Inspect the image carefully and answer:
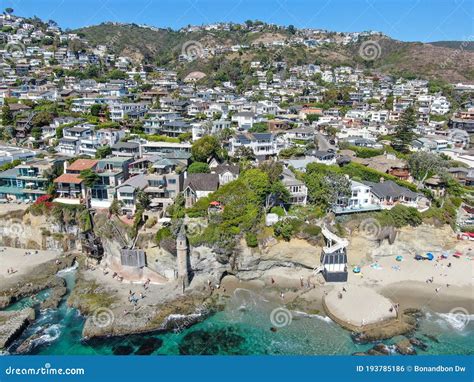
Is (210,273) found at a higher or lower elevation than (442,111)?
lower

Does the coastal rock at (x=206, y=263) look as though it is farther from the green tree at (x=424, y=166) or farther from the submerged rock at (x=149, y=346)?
the green tree at (x=424, y=166)

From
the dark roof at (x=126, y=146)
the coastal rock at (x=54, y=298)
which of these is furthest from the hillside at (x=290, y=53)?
the coastal rock at (x=54, y=298)

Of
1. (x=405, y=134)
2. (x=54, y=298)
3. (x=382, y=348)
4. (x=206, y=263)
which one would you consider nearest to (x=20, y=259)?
(x=54, y=298)

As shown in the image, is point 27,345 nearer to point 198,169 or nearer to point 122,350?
point 122,350

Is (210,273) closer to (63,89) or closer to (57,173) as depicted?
(57,173)

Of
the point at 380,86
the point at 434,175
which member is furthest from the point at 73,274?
the point at 380,86

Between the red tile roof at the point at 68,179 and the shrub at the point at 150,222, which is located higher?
the red tile roof at the point at 68,179
